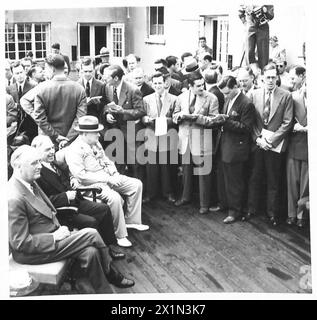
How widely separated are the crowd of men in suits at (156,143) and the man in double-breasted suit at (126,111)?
0.4 inches

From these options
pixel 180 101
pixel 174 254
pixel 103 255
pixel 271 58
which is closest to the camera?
pixel 103 255

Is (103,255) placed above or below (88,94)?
below

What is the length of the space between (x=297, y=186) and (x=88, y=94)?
2.25m

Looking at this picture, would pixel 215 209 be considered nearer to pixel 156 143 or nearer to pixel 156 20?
pixel 156 143

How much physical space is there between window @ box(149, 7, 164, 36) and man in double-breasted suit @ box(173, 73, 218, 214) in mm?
708

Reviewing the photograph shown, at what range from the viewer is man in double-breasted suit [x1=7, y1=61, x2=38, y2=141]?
4.60 metres

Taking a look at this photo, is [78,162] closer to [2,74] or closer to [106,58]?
[2,74]

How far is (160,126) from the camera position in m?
4.62

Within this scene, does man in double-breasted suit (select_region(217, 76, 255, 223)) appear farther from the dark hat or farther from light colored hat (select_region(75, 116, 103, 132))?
light colored hat (select_region(75, 116, 103, 132))

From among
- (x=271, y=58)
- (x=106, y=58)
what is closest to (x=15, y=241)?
(x=106, y=58)

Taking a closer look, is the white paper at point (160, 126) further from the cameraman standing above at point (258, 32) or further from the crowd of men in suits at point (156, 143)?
the cameraman standing above at point (258, 32)

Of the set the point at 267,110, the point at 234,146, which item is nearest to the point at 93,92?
the point at 234,146

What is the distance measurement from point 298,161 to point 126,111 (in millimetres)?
1672

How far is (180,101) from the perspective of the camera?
4.62 m
